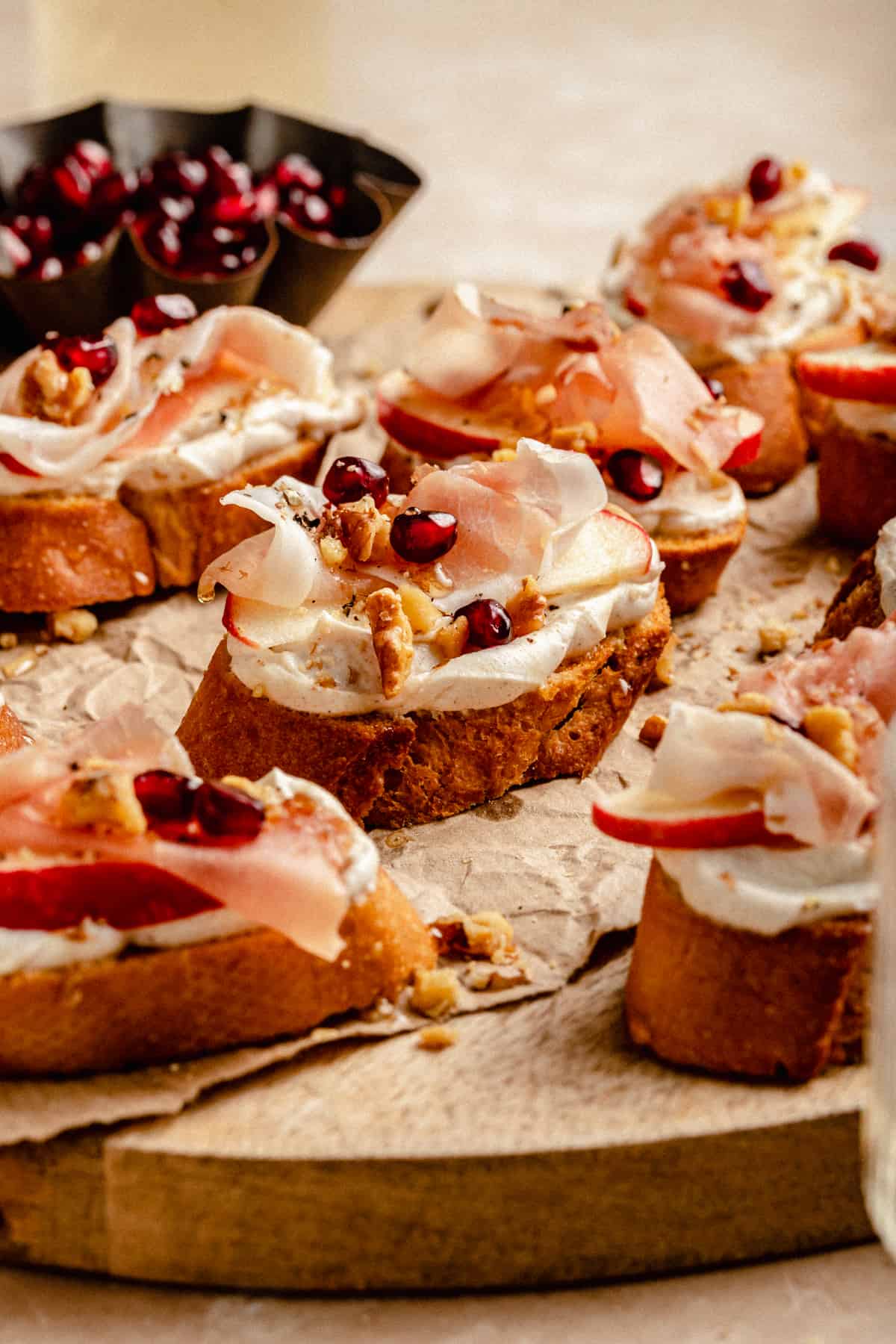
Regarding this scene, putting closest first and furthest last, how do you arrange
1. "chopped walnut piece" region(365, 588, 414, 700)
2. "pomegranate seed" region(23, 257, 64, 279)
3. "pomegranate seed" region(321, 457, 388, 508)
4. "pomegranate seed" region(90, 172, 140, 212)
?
"chopped walnut piece" region(365, 588, 414, 700)
"pomegranate seed" region(321, 457, 388, 508)
"pomegranate seed" region(23, 257, 64, 279)
"pomegranate seed" region(90, 172, 140, 212)

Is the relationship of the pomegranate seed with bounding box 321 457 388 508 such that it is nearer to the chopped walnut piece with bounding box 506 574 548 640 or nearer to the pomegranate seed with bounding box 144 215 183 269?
the chopped walnut piece with bounding box 506 574 548 640

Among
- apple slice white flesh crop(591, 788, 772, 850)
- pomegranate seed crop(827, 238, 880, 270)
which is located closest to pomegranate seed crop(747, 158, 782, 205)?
pomegranate seed crop(827, 238, 880, 270)

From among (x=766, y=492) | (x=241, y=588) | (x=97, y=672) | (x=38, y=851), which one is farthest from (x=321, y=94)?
(x=38, y=851)

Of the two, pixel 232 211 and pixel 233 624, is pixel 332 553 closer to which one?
pixel 233 624

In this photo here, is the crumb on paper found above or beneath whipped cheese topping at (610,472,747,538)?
beneath

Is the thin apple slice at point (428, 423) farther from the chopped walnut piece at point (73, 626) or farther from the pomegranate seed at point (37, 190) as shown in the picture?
the pomegranate seed at point (37, 190)

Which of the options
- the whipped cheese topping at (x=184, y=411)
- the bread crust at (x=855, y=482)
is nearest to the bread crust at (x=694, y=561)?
the bread crust at (x=855, y=482)

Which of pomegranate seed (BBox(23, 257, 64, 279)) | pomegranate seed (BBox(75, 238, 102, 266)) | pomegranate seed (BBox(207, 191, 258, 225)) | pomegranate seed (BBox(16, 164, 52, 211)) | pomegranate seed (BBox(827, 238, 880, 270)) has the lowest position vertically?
pomegranate seed (BBox(23, 257, 64, 279))
